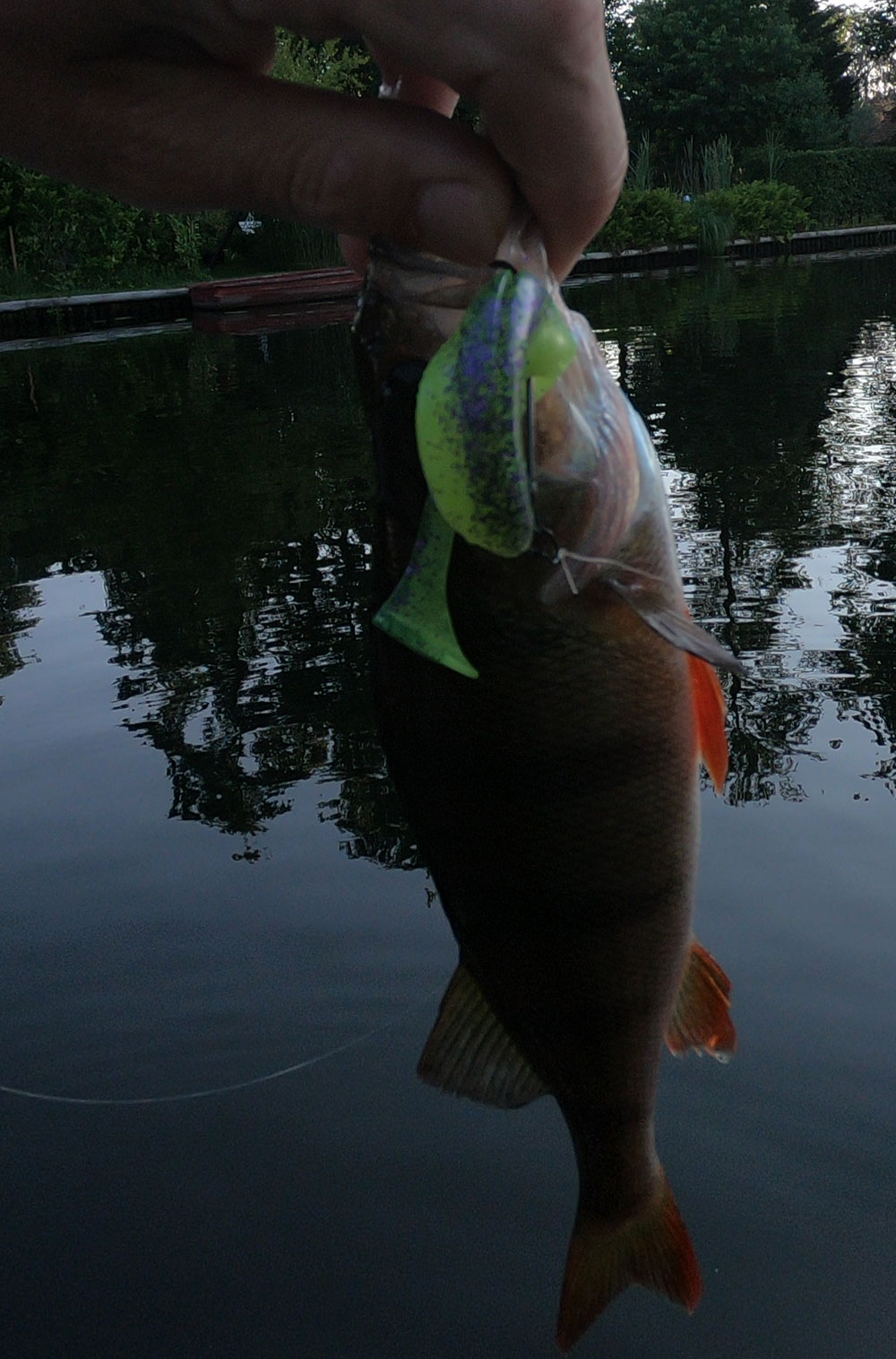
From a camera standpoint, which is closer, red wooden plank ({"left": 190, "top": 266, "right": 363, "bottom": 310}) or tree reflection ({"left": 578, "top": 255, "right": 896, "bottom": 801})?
tree reflection ({"left": 578, "top": 255, "right": 896, "bottom": 801})

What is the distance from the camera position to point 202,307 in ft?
87.5

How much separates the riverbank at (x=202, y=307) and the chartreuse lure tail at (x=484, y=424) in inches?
871

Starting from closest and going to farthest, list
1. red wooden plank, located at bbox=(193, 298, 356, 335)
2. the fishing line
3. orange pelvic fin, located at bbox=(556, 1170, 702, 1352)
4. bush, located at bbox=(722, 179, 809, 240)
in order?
1. orange pelvic fin, located at bbox=(556, 1170, 702, 1352)
2. the fishing line
3. red wooden plank, located at bbox=(193, 298, 356, 335)
4. bush, located at bbox=(722, 179, 809, 240)

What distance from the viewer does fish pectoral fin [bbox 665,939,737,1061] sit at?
5.81 ft

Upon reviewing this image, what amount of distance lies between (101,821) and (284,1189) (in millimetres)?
2000

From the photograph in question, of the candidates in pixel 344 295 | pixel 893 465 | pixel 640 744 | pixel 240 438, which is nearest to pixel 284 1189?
pixel 640 744

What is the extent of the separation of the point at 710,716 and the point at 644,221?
32.2 meters

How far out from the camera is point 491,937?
1.54 meters

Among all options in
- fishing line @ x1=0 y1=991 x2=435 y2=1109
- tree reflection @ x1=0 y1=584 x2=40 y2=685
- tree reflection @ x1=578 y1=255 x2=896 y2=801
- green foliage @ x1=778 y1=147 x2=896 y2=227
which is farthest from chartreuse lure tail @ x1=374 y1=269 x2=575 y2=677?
green foliage @ x1=778 y1=147 x2=896 y2=227

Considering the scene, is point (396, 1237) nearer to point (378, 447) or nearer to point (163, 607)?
point (378, 447)

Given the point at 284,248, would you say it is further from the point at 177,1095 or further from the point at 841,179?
the point at 177,1095

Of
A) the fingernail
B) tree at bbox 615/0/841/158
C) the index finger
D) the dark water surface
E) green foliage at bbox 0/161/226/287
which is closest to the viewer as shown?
the index finger

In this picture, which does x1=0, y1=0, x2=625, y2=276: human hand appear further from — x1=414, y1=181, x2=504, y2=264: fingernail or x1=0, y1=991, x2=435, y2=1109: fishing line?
x1=0, y1=991, x2=435, y2=1109: fishing line

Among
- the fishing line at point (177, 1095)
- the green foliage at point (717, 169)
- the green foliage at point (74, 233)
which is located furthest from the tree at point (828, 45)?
the fishing line at point (177, 1095)
